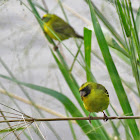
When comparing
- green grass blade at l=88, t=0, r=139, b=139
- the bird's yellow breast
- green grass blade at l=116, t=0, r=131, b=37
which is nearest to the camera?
green grass blade at l=116, t=0, r=131, b=37

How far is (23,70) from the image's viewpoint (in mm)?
1488

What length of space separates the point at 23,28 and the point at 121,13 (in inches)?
28.9

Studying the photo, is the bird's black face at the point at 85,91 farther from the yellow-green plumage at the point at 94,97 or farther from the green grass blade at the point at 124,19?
the green grass blade at the point at 124,19

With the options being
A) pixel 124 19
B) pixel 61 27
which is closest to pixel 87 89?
pixel 124 19

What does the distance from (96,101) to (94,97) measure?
3 cm

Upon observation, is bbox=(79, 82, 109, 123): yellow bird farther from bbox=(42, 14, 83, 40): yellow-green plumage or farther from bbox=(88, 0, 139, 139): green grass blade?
bbox=(42, 14, 83, 40): yellow-green plumage

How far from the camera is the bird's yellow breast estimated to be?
4.04 ft

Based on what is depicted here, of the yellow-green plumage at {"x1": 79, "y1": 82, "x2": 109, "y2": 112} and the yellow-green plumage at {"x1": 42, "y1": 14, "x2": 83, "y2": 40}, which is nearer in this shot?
the yellow-green plumage at {"x1": 79, "y1": 82, "x2": 109, "y2": 112}

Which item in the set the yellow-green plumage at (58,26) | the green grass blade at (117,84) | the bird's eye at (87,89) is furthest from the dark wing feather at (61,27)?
the green grass blade at (117,84)

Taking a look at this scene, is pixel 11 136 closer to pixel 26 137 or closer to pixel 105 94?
pixel 26 137

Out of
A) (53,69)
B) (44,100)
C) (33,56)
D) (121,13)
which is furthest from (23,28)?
(121,13)

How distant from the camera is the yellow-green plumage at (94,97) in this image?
4.06 ft

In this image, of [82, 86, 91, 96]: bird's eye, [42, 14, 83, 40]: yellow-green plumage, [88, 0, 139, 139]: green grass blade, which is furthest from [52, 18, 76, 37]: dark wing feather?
[88, 0, 139, 139]: green grass blade

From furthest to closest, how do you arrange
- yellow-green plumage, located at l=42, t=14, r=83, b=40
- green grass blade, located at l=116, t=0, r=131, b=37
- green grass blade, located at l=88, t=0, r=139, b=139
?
yellow-green plumage, located at l=42, t=14, r=83, b=40, green grass blade, located at l=88, t=0, r=139, b=139, green grass blade, located at l=116, t=0, r=131, b=37
